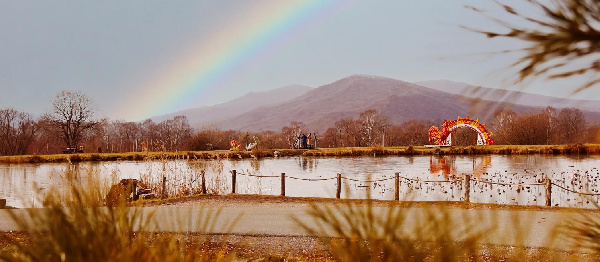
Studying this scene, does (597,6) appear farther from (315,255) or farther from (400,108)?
(400,108)

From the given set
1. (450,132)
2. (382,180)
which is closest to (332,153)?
(450,132)

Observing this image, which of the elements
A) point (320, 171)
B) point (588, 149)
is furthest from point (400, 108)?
point (320, 171)

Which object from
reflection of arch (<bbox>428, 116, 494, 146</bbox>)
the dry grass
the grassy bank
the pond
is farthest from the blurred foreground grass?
reflection of arch (<bbox>428, 116, 494, 146</bbox>)

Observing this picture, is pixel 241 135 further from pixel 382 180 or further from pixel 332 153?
pixel 382 180

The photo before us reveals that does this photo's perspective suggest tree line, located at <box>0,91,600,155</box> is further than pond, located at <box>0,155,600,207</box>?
Yes

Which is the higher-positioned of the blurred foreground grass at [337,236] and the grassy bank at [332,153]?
the blurred foreground grass at [337,236]

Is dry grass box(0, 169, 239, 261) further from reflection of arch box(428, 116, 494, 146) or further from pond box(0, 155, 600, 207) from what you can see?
reflection of arch box(428, 116, 494, 146)

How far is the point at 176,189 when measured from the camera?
15586mm

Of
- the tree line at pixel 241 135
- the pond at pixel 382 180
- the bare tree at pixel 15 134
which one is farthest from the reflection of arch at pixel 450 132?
the bare tree at pixel 15 134

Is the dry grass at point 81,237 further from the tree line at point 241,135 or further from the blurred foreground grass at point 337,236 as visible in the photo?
the tree line at point 241,135

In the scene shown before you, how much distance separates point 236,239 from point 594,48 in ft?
24.0

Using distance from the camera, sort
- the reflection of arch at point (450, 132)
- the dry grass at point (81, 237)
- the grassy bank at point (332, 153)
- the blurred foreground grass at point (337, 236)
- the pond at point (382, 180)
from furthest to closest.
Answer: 1. the reflection of arch at point (450, 132)
2. the grassy bank at point (332, 153)
3. the pond at point (382, 180)
4. the dry grass at point (81, 237)
5. the blurred foreground grass at point (337, 236)

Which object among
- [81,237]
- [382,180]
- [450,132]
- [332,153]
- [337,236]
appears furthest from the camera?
[450,132]

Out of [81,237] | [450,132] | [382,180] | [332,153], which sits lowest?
[382,180]
